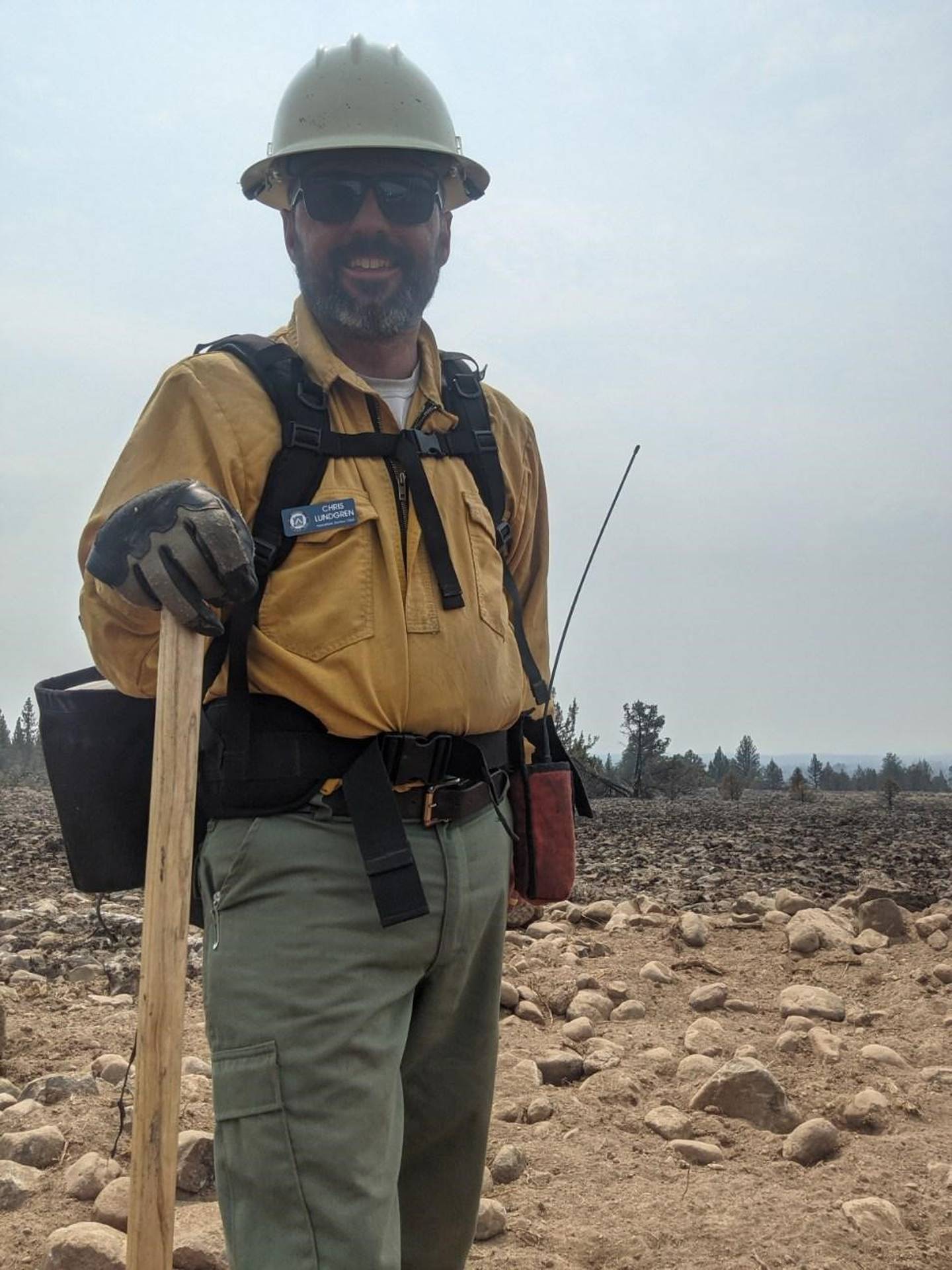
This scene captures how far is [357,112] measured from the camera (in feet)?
9.64

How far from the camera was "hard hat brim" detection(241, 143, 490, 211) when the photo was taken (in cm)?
289

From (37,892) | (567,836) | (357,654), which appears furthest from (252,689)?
(37,892)

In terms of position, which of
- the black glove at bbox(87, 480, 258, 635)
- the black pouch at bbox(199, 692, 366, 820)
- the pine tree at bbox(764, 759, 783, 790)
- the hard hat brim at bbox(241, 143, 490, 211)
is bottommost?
the black pouch at bbox(199, 692, 366, 820)

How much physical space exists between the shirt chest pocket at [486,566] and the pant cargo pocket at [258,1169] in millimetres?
966

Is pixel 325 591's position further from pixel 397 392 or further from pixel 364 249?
pixel 364 249

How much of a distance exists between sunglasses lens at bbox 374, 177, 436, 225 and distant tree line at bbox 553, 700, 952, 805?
9954mm

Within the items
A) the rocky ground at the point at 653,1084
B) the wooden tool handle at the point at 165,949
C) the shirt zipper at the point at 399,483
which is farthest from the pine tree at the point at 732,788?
the wooden tool handle at the point at 165,949

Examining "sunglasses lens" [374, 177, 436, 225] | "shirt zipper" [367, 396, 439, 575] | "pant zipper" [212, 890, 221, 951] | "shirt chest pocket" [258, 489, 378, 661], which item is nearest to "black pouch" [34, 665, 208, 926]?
"pant zipper" [212, 890, 221, 951]

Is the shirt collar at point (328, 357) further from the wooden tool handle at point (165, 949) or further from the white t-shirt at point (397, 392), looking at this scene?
the wooden tool handle at point (165, 949)

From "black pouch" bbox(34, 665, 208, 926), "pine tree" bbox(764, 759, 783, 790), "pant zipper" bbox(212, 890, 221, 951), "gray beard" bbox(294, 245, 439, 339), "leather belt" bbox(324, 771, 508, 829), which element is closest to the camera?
"pant zipper" bbox(212, 890, 221, 951)

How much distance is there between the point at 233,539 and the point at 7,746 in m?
25.3

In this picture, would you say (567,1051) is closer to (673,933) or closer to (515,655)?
(673,933)

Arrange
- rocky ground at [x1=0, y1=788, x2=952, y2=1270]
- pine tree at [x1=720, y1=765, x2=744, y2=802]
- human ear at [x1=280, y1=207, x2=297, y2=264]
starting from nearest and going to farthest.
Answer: human ear at [x1=280, y1=207, x2=297, y2=264], rocky ground at [x1=0, y1=788, x2=952, y2=1270], pine tree at [x1=720, y1=765, x2=744, y2=802]

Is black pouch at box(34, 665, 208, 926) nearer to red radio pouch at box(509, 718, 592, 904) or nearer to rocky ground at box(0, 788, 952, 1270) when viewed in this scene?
red radio pouch at box(509, 718, 592, 904)
